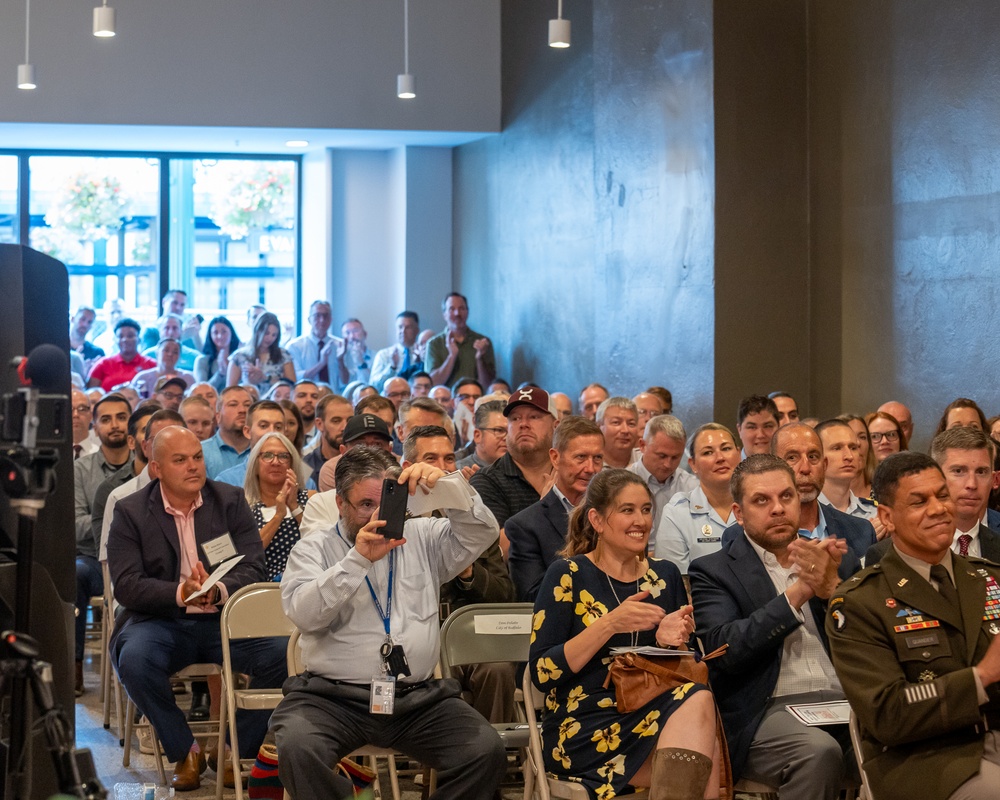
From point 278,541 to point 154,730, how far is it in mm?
978

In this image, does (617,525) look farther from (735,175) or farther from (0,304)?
(735,175)

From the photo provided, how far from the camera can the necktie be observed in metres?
3.41

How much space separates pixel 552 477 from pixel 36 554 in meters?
2.60

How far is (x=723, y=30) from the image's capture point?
8.59 metres

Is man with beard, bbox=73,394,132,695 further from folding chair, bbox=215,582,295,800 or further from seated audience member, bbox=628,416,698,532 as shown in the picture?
seated audience member, bbox=628,416,698,532

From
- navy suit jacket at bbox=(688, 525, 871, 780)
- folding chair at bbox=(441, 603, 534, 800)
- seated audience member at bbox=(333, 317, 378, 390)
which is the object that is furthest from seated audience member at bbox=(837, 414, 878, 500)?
seated audience member at bbox=(333, 317, 378, 390)

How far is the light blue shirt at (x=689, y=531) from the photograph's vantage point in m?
5.03

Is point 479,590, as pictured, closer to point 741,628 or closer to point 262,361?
point 741,628

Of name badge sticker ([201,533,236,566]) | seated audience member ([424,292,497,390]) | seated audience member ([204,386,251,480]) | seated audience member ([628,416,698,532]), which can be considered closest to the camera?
name badge sticker ([201,533,236,566])

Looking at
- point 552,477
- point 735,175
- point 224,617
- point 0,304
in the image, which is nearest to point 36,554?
point 0,304

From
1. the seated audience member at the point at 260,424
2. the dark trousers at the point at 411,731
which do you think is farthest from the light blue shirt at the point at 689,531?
the seated audience member at the point at 260,424

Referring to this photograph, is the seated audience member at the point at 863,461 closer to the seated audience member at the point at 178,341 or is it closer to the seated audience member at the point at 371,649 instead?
the seated audience member at the point at 371,649

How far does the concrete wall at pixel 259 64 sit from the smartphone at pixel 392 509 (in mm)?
9107

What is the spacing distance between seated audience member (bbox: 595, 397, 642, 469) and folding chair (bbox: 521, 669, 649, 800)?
2677 millimetres
